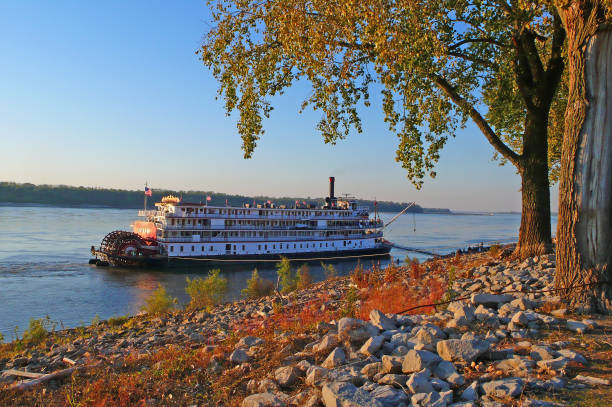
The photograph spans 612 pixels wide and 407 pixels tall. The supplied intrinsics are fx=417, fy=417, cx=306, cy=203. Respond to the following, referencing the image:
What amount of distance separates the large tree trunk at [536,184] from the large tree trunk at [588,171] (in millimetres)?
4091

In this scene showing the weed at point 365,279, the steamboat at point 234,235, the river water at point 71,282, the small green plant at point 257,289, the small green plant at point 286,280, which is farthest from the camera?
the steamboat at point 234,235

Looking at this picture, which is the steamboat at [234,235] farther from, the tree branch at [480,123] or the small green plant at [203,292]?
the tree branch at [480,123]

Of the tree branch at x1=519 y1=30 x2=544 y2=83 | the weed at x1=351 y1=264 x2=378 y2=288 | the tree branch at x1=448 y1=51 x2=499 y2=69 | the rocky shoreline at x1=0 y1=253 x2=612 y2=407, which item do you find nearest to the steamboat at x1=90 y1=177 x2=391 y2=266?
the weed at x1=351 y1=264 x2=378 y2=288

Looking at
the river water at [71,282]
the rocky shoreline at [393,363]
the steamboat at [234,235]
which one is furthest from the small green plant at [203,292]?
the steamboat at [234,235]

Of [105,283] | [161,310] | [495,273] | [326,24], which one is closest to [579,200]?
[495,273]

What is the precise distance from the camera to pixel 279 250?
4325 centimetres

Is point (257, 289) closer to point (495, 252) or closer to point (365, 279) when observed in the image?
point (365, 279)

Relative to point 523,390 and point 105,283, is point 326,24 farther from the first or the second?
point 105,283

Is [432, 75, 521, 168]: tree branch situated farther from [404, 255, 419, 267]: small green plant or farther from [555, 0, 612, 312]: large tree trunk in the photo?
[404, 255, 419, 267]: small green plant

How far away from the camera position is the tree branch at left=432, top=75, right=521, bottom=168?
412 inches

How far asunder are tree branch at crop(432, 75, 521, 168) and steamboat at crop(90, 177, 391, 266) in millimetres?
25275

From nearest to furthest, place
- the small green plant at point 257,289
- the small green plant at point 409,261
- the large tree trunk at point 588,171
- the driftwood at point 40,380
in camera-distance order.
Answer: the driftwood at point 40,380 < the large tree trunk at point 588,171 < the small green plant at point 409,261 < the small green plant at point 257,289

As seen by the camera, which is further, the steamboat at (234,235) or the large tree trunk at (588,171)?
the steamboat at (234,235)

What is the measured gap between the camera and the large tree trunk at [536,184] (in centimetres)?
1025
